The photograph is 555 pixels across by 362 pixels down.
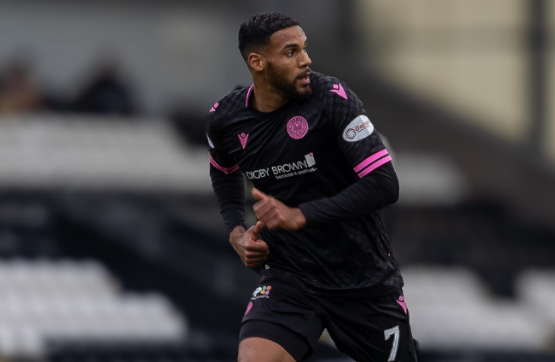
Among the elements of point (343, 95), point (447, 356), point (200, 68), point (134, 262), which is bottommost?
point (447, 356)

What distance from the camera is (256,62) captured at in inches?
167

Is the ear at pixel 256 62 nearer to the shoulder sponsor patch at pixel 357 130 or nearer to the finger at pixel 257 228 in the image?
the shoulder sponsor patch at pixel 357 130

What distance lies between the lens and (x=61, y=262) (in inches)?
387

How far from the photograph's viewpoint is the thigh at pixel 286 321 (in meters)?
4.22

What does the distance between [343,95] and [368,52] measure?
509 inches

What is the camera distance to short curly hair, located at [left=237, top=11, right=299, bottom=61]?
418 centimetres

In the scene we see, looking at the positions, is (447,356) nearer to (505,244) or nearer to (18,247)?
(18,247)

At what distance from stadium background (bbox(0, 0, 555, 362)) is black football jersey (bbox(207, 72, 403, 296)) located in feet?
13.0

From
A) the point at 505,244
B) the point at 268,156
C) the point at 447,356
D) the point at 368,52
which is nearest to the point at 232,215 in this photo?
the point at 268,156

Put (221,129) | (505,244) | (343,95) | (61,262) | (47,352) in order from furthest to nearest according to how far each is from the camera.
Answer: (505,244) → (61,262) → (47,352) → (221,129) → (343,95)

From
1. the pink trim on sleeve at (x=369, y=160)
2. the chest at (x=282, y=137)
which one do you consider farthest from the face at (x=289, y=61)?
the pink trim on sleeve at (x=369, y=160)

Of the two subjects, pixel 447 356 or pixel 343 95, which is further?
pixel 447 356

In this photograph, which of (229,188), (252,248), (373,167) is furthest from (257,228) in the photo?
(229,188)

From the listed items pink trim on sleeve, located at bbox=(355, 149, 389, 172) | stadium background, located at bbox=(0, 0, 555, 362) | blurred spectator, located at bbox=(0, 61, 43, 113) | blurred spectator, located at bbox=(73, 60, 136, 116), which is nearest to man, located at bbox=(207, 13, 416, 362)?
pink trim on sleeve, located at bbox=(355, 149, 389, 172)
